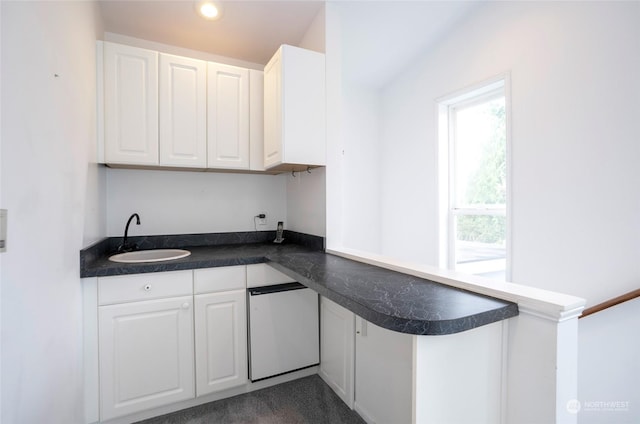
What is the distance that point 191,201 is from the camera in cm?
231

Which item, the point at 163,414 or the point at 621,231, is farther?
the point at 163,414

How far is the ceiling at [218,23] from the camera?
6.15ft

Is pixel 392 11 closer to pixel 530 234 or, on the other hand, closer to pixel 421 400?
pixel 530 234

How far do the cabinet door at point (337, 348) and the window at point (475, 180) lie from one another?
1316 mm

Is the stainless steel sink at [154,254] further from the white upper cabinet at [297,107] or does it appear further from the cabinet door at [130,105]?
the white upper cabinet at [297,107]

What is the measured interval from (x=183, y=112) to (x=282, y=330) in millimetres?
1618

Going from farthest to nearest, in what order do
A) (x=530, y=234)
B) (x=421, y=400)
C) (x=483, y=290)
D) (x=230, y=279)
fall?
(x=530, y=234)
(x=230, y=279)
(x=483, y=290)
(x=421, y=400)

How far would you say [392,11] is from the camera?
2.12 metres

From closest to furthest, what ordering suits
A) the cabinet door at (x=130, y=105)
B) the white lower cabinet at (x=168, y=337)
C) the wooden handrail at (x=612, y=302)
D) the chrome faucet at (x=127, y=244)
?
the wooden handrail at (x=612, y=302) → the white lower cabinet at (x=168, y=337) → the cabinet door at (x=130, y=105) → the chrome faucet at (x=127, y=244)

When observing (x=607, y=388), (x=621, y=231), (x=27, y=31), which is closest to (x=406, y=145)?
(x=621, y=231)

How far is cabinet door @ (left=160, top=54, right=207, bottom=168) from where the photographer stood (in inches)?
74.9

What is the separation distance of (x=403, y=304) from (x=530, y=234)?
1552 millimetres
